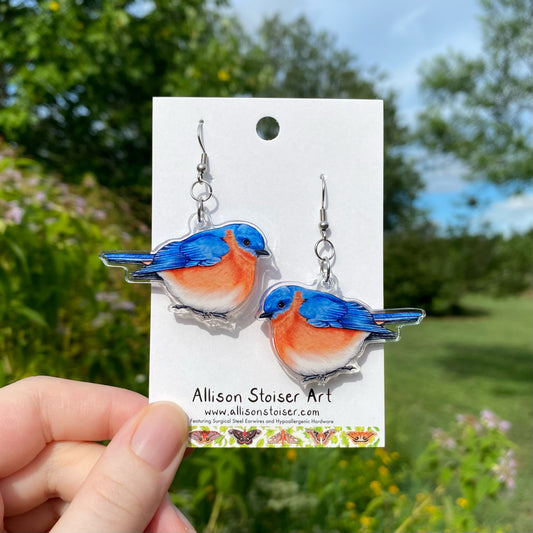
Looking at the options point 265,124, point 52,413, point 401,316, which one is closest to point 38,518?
point 52,413

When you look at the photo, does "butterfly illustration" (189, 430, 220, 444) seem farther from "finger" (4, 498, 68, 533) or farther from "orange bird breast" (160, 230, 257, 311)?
"finger" (4, 498, 68, 533)

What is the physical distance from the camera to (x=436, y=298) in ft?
22.7

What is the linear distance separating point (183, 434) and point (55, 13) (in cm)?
316

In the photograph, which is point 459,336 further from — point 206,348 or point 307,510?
point 206,348

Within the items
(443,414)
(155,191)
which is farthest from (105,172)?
(155,191)

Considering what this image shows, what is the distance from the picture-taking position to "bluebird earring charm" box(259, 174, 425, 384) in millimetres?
674

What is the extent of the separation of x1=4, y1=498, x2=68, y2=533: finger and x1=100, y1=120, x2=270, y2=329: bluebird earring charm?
48 centimetres

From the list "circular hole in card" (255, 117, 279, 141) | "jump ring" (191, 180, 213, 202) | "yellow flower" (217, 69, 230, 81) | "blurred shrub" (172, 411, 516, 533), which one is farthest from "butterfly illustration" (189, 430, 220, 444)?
"yellow flower" (217, 69, 230, 81)

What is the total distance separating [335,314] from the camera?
679 millimetres

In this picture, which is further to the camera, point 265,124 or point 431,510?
point 265,124

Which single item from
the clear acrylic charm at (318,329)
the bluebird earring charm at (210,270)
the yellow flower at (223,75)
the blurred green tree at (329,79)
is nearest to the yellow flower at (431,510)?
Answer: the clear acrylic charm at (318,329)

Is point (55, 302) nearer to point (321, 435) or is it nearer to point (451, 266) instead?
point (321, 435)

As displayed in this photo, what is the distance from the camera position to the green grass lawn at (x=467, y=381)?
2.64 meters

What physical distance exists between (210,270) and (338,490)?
48.9 inches
